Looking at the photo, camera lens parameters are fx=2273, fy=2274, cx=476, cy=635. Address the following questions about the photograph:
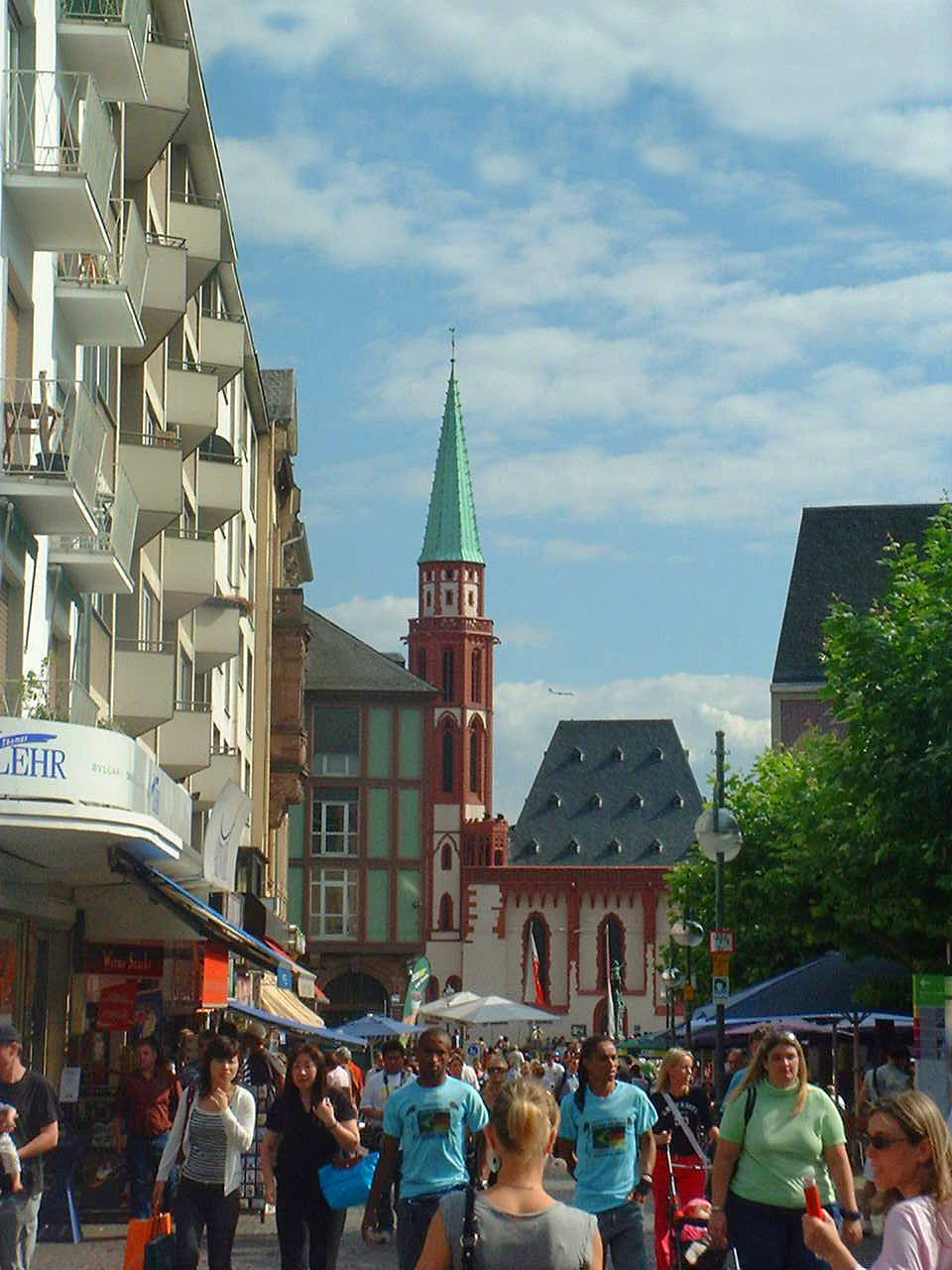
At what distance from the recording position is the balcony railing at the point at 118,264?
25.9 metres

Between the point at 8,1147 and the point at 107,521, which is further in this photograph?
the point at 107,521

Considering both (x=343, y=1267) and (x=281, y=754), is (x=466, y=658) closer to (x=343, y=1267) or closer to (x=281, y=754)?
(x=281, y=754)

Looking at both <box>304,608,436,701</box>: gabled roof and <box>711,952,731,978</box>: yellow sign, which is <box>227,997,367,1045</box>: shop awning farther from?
<box>304,608,436,701</box>: gabled roof

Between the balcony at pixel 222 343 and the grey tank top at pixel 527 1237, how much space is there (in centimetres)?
3449

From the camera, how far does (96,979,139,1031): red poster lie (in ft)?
89.0

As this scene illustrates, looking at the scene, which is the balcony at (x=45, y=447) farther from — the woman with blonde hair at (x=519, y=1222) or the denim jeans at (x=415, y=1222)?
the woman with blonde hair at (x=519, y=1222)

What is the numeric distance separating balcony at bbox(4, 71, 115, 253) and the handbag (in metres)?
12.7

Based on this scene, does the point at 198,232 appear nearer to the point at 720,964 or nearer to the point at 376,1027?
the point at 720,964

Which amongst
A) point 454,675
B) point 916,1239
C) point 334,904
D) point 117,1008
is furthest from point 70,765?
point 454,675

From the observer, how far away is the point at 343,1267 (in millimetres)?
18641

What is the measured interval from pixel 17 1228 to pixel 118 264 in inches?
687

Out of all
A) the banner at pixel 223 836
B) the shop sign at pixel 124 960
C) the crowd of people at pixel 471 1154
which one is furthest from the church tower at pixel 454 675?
the crowd of people at pixel 471 1154

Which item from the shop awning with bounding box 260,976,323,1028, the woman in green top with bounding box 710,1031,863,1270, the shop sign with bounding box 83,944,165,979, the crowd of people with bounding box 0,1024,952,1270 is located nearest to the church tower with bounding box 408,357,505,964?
the shop awning with bounding box 260,976,323,1028

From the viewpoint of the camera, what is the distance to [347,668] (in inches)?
4572
